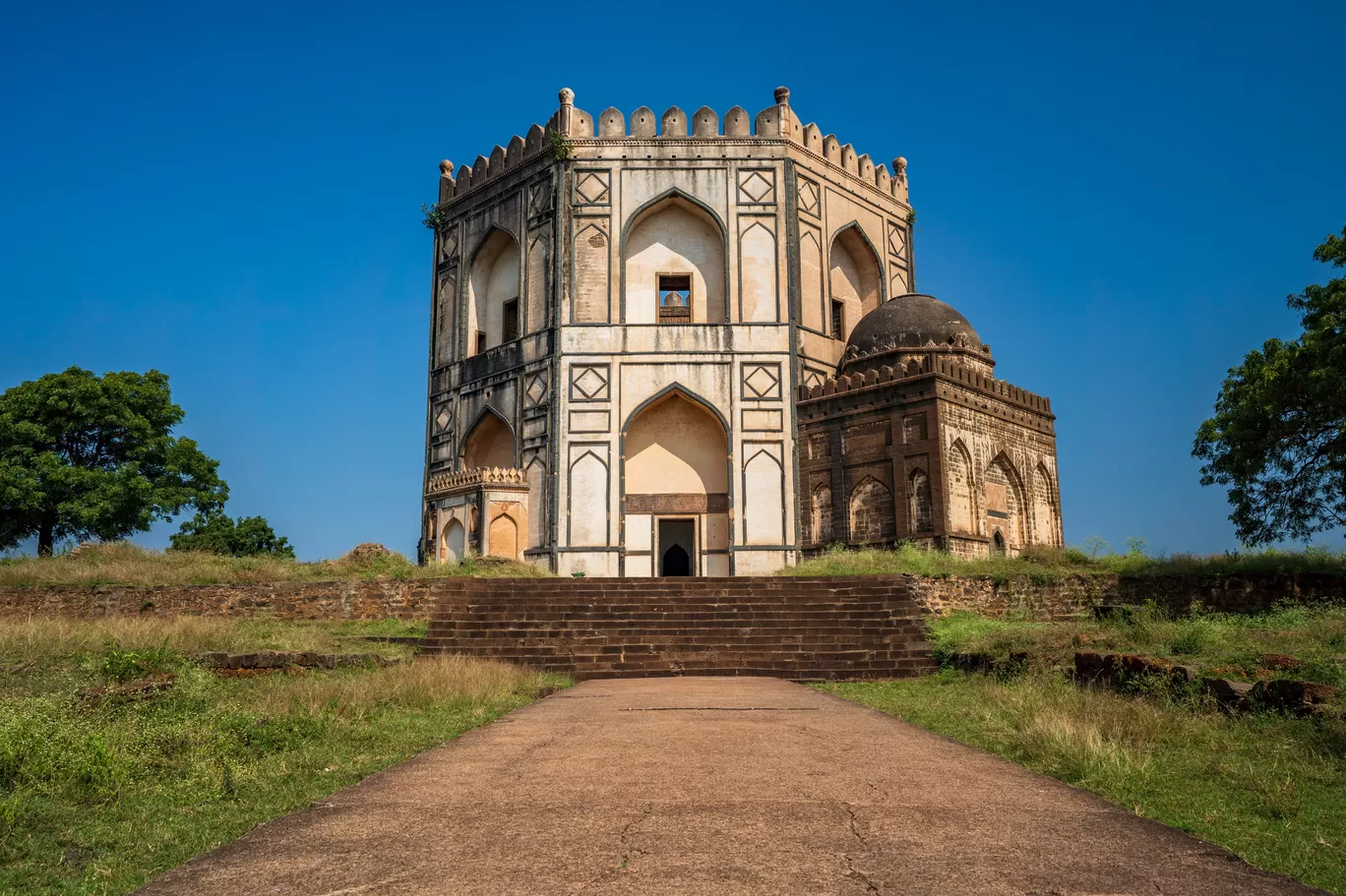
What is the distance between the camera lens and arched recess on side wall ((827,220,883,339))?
2621 cm

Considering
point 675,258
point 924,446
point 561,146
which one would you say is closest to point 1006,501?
point 924,446

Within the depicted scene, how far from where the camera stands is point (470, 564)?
1936 centimetres

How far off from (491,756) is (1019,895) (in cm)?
368

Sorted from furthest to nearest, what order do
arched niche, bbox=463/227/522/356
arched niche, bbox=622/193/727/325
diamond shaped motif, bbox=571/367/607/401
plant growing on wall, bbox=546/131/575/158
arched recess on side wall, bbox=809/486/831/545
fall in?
arched niche, bbox=463/227/522/356 → arched niche, bbox=622/193/727/325 → plant growing on wall, bbox=546/131/575/158 → diamond shaped motif, bbox=571/367/607/401 → arched recess on side wall, bbox=809/486/831/545

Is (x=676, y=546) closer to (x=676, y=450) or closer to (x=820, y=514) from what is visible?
(x=676, y=450)

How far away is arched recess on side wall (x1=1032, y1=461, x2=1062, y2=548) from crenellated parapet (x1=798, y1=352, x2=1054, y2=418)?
5.30 ft

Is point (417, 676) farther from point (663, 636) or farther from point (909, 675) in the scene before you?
point (909, 675)

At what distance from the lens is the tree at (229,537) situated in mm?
29422

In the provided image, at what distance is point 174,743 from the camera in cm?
632

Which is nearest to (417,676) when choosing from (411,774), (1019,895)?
(411,774)

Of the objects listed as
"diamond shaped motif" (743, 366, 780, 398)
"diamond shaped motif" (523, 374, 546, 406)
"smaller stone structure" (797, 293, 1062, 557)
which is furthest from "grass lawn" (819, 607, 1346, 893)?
"diamond shaped motif" (523, 374, 546, 406)

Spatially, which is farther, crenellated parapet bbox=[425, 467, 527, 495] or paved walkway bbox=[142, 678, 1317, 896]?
crenellated parapet bbox=[425, 467, 527, 495]

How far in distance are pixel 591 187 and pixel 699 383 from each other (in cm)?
559

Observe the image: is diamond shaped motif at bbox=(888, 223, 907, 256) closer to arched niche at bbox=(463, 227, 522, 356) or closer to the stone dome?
the stone dome
